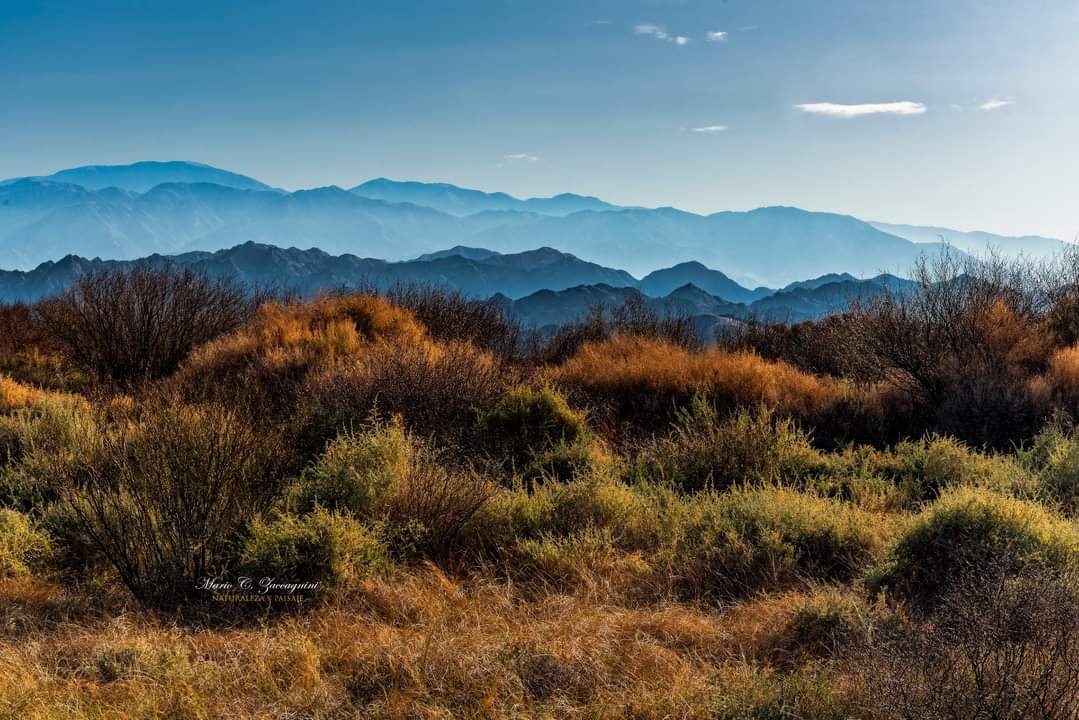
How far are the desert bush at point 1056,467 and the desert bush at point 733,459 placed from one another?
2.09m

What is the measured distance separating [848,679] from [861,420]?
7.66 metres

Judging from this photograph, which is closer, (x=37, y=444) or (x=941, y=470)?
(x=941, y=470)

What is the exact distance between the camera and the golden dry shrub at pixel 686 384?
10.5 meters

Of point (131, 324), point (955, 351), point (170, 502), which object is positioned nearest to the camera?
point (170, 502)

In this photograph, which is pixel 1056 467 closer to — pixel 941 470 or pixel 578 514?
pixel 941 470

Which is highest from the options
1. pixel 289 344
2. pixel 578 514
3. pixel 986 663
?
pixel 289 344

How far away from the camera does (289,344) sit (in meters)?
11.8

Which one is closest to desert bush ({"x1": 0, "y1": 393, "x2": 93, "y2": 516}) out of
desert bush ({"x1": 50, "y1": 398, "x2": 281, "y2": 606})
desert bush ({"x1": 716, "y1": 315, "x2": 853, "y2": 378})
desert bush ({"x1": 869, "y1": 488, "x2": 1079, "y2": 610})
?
desert bush ({"x1": 50, "y1": 398, "x2": 281, "y2": 606})

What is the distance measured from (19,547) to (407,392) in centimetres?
433

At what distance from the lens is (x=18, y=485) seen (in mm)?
Answer: 6469

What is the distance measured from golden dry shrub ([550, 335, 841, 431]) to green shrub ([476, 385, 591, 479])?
6.68 ft

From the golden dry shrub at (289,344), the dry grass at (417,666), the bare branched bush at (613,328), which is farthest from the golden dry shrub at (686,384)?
the dry grass at (417,666)

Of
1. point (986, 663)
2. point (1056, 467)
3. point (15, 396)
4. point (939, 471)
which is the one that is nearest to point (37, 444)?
point (15, 396)

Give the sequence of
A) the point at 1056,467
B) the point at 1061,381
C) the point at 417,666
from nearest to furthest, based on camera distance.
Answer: the point at 417,666 < the point at 1056,467 < the point at 1061,381
